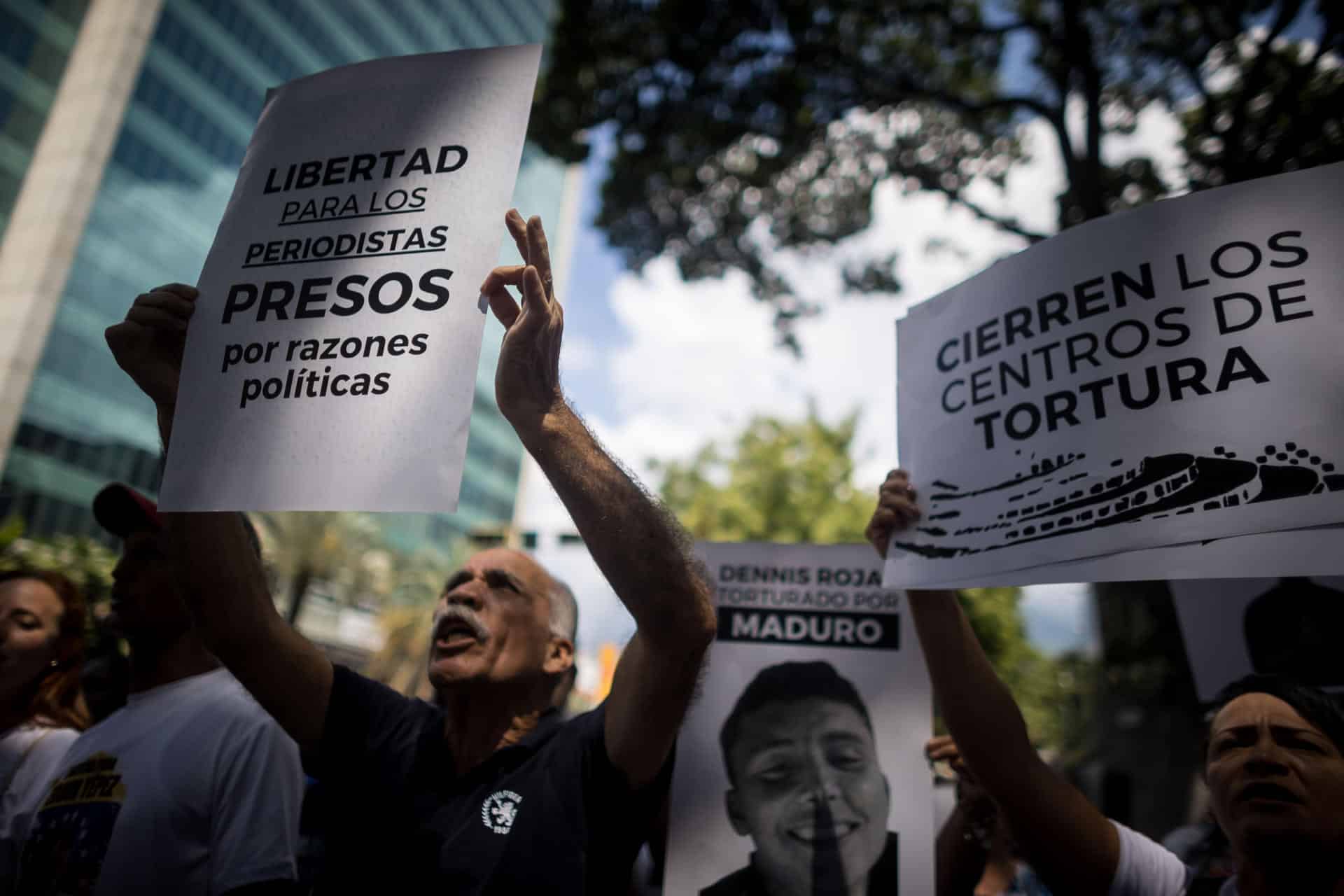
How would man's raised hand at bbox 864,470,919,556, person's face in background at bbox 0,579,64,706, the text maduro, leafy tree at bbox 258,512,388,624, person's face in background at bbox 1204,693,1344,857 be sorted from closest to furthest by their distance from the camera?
person's face in background at bbox 1204,693,1344,857 → man's raised hand at bbox 864,470,919,556 → the text maduro → person's face in background at bbox 0,579,64,706 → leafy tree at bbox 258,512,388,624

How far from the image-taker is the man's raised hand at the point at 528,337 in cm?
147

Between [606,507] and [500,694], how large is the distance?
0.83m

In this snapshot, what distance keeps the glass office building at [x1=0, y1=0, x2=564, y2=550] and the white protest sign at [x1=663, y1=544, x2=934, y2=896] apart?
918 inches

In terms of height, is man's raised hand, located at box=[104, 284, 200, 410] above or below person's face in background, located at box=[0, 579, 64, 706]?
above

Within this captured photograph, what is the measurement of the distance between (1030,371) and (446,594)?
4.89 ft

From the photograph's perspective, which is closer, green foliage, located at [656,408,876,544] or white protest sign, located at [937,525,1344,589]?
white protest sign, located at [937,525,1344,589]

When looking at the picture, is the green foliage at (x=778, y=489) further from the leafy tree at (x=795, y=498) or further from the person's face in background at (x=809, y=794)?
the person's face in background at (x=809, y=794)

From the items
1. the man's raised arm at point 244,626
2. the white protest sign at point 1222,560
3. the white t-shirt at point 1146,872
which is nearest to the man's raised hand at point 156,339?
the man's raised arm at point 244,626

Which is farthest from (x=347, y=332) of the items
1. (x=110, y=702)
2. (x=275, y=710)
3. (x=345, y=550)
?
(x=345, y=550)

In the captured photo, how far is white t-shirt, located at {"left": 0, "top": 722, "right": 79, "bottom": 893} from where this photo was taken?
2309mm

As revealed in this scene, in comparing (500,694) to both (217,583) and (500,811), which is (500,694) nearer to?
(500,811)

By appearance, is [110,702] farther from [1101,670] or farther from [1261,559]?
[1101,670]

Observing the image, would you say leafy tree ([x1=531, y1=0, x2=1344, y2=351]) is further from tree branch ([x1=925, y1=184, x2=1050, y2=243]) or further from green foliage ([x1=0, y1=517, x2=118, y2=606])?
green foliage ([x1=0, y1=517, x2=118, y2=606])

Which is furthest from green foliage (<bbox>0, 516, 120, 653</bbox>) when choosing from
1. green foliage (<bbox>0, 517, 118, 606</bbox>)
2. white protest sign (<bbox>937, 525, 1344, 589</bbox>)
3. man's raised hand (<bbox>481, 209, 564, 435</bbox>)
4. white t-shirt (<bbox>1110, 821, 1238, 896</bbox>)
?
white protest sign (<bbox>937, 525, 1344, 589</bbox>)
